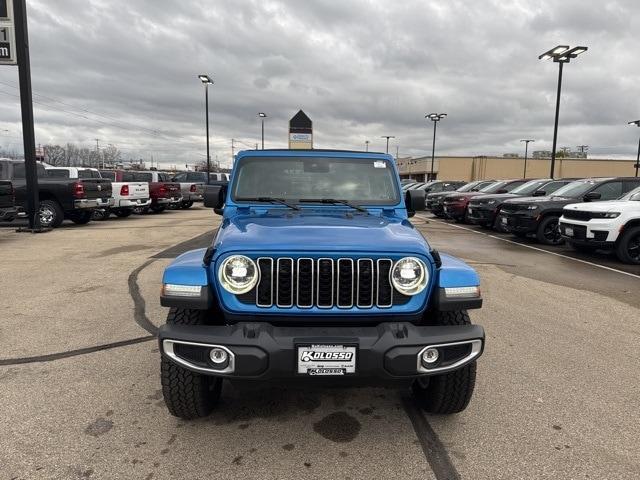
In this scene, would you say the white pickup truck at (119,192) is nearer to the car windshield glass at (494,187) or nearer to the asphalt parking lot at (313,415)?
the asphalt parking lot at (313,415)


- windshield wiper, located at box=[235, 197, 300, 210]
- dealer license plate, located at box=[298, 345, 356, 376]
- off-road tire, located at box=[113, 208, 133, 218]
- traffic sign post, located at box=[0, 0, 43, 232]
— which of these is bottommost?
off-road tire, located at box=[113, 208, 133, 218]

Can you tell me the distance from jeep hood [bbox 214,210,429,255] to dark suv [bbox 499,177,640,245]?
31.5 feet

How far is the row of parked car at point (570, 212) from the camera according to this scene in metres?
9.18

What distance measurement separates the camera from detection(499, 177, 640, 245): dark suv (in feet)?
37.4

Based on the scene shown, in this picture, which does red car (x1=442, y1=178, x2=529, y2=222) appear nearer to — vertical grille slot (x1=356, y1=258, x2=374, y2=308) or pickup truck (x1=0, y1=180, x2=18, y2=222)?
pickup truck (x1=0, y1=180, x2=18, y2=222)

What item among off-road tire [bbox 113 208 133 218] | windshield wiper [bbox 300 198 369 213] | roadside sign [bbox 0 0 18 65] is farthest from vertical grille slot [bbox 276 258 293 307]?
off-road tire [bbox 113 208 133 218]

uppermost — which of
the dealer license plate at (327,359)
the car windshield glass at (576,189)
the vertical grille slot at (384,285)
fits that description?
the car windshield glass at (576,189)

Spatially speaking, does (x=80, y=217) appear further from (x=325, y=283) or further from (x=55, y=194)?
(x=325, y=283)

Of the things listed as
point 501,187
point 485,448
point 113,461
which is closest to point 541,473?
point 485,448

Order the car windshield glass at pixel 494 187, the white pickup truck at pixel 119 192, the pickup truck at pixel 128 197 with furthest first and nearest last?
the car windshield glass at pixel 494 187
the pickup truck at pixel 128 197
the white pickup truck at pixel 119 192

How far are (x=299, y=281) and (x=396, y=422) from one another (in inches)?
48.6

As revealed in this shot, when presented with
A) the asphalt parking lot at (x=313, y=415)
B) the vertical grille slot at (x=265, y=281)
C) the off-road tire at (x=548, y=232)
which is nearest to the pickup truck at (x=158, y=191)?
the off-road tire at (x=548, y=232)

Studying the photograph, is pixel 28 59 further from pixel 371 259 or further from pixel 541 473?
pixel 541 473

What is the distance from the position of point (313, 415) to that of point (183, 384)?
0.91 metres
